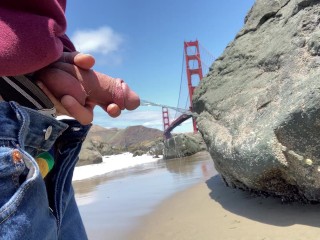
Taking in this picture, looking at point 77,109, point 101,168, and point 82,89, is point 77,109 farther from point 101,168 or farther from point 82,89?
point 101,168

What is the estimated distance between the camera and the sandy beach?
2.50 meters

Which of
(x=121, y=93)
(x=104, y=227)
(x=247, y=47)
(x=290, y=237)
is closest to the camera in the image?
(x=121, y=93)

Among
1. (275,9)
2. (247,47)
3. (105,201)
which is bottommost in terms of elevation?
(105,201)


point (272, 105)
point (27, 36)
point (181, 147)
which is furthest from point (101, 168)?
point (27, 36)

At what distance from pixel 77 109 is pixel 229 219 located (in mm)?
2476

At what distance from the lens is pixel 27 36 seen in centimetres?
67

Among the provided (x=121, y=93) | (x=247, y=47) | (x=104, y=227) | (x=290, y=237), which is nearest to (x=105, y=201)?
(x=104, y=227)

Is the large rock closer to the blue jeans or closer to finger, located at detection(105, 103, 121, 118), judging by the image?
finger, located at detection(105, 103, 121, 118)

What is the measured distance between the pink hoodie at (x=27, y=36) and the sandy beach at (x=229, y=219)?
2116mm

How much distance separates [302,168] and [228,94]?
1.26m

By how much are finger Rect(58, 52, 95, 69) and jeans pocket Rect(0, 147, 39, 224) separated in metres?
0.23

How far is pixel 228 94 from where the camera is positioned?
11.7 ft

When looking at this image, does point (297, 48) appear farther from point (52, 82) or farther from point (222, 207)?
point (52, 82)

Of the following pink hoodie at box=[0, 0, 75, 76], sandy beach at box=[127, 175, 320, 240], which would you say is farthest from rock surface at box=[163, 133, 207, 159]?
pink hoodie at box=[0, 0, 75, 76]
